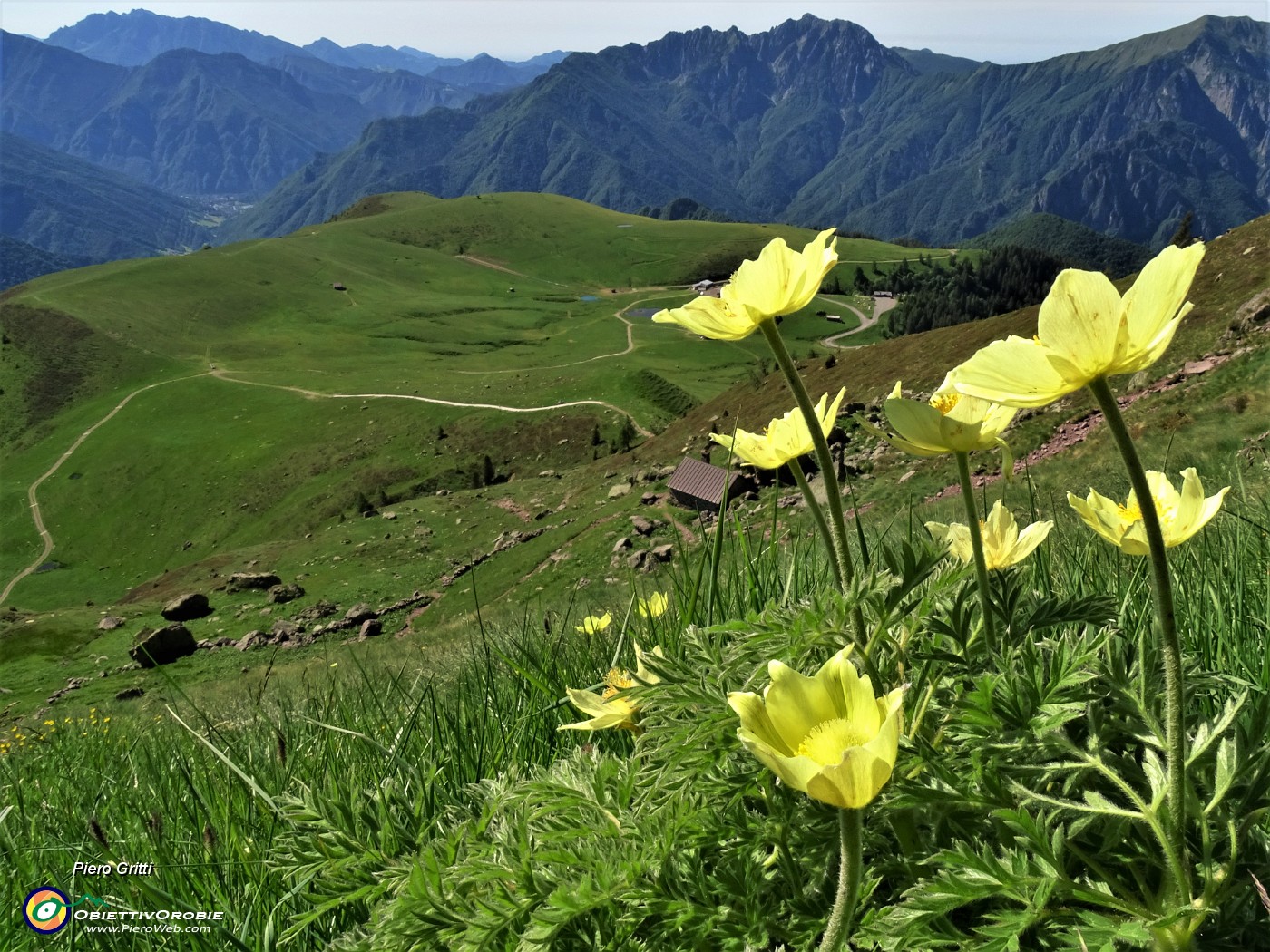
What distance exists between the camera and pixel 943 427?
6.11 ft

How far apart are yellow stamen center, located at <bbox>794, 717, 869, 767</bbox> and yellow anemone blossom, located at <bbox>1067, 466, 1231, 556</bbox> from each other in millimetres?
Result: 773

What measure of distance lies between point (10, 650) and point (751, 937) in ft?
189

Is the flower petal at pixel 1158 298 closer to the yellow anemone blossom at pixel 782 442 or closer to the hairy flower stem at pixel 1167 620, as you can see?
the hairy flower stem at pixel 1167 620

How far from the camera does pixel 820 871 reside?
1736 mm

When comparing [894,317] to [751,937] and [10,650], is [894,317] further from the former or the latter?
[751,937]

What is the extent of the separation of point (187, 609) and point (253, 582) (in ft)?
13.2

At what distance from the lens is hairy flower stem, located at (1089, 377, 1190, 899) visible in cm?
125

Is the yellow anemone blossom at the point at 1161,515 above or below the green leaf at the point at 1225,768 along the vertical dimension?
above

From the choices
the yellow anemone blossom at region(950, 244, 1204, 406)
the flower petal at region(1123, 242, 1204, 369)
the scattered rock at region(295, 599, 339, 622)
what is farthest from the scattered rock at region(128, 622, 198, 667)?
the flower petal at region(1123, 242, 1204, 369)

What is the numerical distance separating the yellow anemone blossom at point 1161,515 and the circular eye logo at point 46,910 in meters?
2.95

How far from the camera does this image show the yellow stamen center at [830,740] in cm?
146

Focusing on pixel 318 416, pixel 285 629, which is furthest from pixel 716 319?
pixel 318 416

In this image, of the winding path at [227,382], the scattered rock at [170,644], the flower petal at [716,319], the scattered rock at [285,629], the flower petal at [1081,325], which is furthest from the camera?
the winding path at [227,382]

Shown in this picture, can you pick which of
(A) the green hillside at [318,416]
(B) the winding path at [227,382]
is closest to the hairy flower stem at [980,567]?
(A) the green hillside at [318,416]
